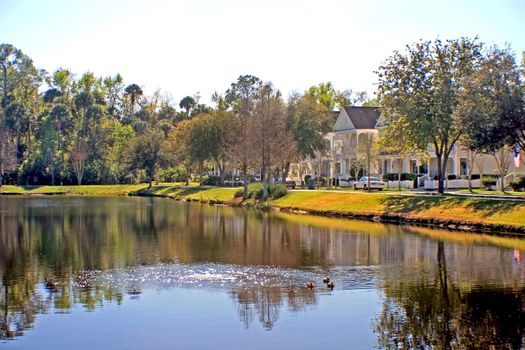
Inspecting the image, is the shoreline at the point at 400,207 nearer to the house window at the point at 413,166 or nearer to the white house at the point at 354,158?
the white house at the point at 354,158

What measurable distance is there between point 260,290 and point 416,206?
30.7 metres

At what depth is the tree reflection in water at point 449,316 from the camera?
18188 mm

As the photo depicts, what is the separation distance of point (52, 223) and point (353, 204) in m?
23.1

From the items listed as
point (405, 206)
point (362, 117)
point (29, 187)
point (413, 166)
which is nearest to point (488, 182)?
point (405, 206)

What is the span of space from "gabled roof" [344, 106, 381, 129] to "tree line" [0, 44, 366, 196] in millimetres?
3129

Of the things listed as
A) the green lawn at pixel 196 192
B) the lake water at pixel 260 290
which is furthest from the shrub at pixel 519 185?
the green lawn at pixel 196 192

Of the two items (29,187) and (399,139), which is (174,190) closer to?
(29,187)

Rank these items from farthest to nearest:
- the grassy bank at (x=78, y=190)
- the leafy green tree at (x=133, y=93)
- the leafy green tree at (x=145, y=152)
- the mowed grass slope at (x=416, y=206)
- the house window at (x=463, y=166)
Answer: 1. the leafy green tree at (x=133, y=93)
2. the grassy bank at (x=78, y=190)
3. the leafy green tree at (x=145, y=152)
4. the house window at (x=463, y=166)
5. the mowed grass slope at (x=416, y=206)

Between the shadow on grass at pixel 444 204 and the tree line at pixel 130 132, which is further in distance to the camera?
the tree line at pixel 130 132

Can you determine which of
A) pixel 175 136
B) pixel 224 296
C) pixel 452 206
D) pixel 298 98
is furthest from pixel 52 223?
pixel 175 136

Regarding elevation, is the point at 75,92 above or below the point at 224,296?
above

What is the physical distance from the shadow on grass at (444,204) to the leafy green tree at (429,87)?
465cm

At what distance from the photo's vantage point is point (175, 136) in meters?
104

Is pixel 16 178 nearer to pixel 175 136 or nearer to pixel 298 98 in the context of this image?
pixel 175 136
